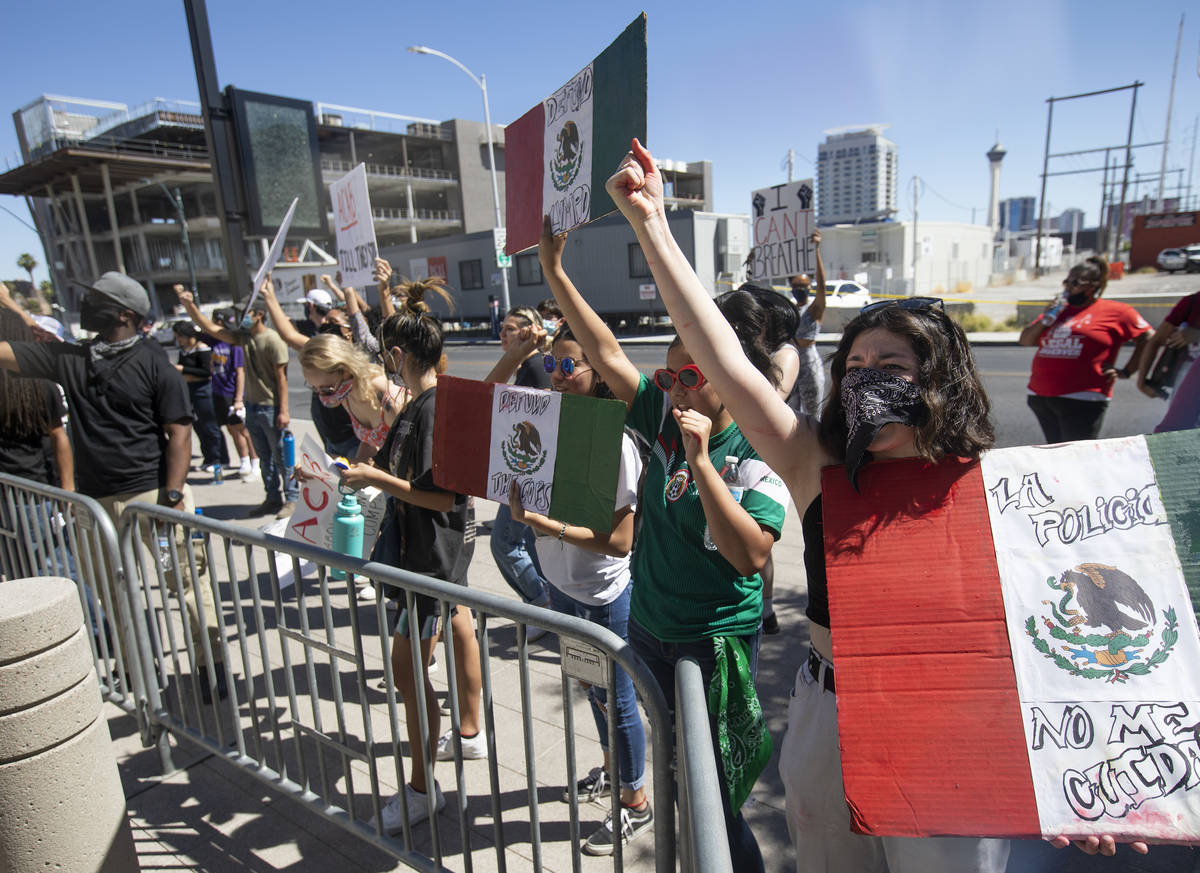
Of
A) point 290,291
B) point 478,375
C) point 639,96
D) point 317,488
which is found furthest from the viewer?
point 478,375

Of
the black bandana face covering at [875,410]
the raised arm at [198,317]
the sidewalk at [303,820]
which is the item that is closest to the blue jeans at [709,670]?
the sidewalk at [303,820]

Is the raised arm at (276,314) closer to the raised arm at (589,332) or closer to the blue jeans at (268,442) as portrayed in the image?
the blue jeans at (268,442)

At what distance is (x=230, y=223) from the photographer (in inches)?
230

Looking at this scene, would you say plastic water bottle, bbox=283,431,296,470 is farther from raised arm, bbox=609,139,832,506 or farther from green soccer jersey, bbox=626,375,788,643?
raised arm, bbox=609,139,832,506

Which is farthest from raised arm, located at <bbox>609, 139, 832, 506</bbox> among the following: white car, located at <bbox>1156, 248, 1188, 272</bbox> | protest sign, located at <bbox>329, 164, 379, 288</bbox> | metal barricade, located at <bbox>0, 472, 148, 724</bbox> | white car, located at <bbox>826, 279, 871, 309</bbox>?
white car, located at <bbox>1156, 248, 1188, 272</bbox>

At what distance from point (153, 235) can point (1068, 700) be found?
6551 cm

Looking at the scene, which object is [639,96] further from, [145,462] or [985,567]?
[145,462]

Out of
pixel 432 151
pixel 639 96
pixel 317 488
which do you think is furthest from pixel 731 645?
pixel 432 151

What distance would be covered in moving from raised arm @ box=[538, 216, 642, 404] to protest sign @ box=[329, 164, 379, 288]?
2847mm

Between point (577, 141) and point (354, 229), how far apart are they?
347 centimetres

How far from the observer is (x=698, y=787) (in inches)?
50.7

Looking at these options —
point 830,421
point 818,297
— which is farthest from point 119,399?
point 818,297

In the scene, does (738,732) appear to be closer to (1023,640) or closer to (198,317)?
(1023,640)

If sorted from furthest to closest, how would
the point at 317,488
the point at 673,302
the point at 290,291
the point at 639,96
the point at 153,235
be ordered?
the point at 153,235 < the point at 290,291 < the point at 317,488 < the point at 639,96 < the point at 673,302
